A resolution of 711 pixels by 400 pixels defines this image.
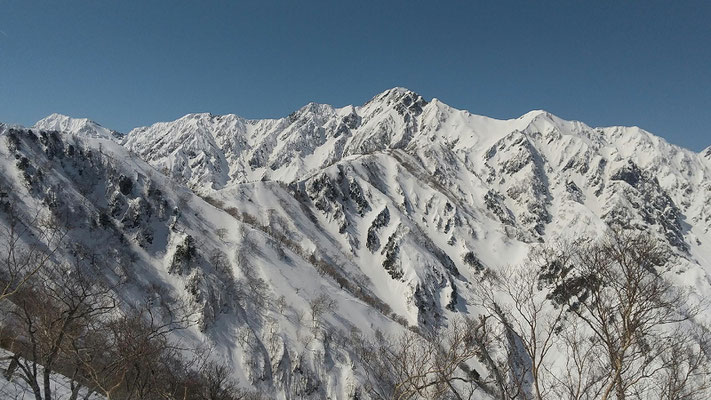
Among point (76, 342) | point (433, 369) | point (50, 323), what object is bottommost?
point (50, 323)

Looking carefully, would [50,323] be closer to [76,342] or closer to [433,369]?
[76,342]

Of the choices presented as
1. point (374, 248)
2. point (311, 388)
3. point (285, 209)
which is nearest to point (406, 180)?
point (374, 248)

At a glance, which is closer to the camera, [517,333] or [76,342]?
[517,333]

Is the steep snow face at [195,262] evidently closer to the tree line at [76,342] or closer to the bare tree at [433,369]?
the tree line at [76,342]

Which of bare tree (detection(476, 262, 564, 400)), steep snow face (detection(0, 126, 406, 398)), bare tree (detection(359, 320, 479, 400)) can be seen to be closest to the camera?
bare tree (detection(359, 320, 479, 400))

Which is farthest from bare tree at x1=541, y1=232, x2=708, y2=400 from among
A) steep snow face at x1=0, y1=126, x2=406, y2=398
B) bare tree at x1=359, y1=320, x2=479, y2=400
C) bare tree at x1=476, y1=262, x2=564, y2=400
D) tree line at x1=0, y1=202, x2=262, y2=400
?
steep snow face at x1=0, y1=126, x2=406, y2=398

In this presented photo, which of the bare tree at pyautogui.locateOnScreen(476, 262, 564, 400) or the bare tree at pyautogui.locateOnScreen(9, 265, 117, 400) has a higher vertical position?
the bare tree at pyautogui.locateOnScreen(476, 262, 564, 400)

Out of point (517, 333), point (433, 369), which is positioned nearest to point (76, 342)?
point (433, 369)

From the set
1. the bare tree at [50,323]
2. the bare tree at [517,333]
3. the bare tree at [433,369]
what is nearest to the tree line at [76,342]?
the bare tree at [50,323]

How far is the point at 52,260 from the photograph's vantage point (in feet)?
196

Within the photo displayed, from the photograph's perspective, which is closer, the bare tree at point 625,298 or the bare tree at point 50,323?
the bare tree at point 50,323

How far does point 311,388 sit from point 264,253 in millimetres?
35133

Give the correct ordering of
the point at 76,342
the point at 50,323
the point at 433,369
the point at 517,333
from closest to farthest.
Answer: the point at 517,333, the point at 50,323, the point at 433,369, the point at 76,342

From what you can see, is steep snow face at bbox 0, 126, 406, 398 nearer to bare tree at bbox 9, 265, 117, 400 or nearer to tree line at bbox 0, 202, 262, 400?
tree line at bbox 0, 202, 262, 400
